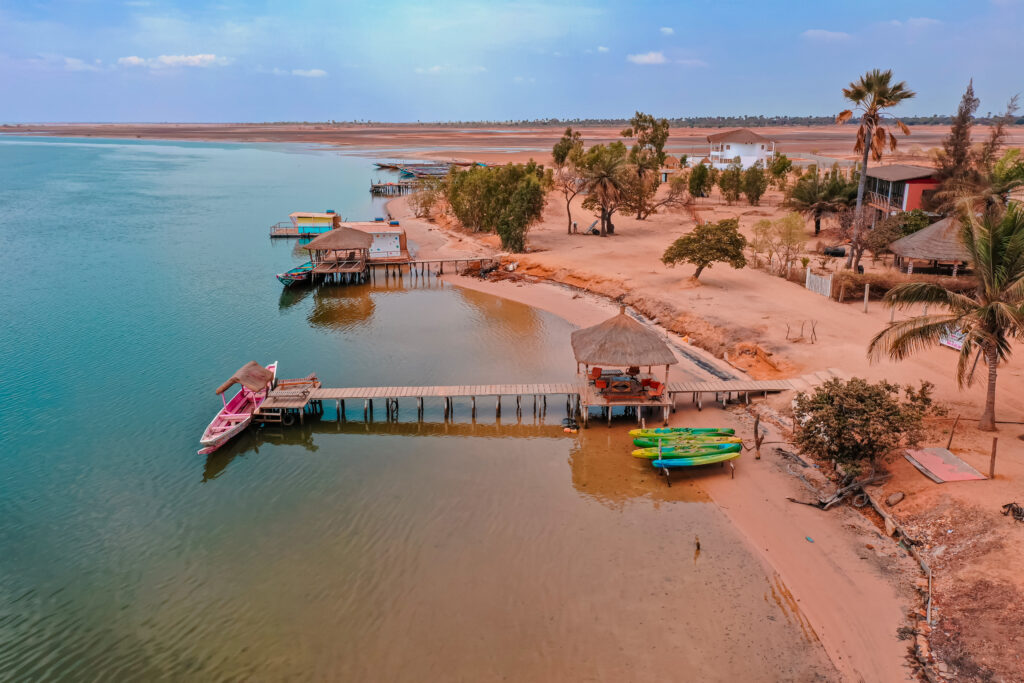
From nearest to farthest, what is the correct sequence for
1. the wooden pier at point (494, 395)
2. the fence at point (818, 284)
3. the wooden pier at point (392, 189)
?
the wooden pier at point (494, 395), the fence at point (818, 284), the wooden pier at point (392, 189)

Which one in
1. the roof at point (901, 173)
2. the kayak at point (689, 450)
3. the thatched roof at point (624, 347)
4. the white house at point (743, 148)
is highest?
the white house at point (743, 148)

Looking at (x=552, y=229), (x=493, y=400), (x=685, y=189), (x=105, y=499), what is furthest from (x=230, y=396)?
(x=685, y=189)

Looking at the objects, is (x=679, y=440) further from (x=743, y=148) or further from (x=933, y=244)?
(x=743, y=148)

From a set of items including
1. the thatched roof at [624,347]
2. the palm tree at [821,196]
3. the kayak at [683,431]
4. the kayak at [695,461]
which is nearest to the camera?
the kayak at [695,461]

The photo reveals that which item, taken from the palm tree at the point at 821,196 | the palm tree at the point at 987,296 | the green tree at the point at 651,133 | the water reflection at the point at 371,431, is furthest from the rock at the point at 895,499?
the green tree at the point at 651,133

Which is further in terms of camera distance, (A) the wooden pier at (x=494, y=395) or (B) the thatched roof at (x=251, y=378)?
(A) the wooden pier at (x=494, y=395)

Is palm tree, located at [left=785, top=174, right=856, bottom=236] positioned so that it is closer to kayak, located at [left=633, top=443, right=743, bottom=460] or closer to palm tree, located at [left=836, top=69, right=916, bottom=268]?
palm tree, located at [left=836, top=69, right=916, bottom=268]

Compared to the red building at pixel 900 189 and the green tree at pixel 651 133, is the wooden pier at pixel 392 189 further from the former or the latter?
the red building at pixel 900 189
